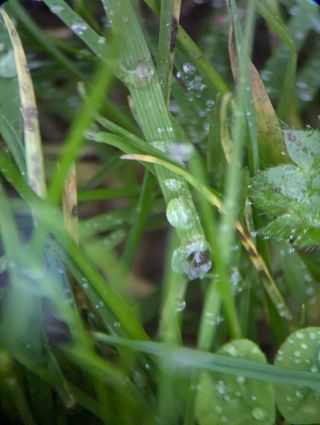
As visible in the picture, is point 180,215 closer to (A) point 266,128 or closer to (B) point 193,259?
(B) point 193,259

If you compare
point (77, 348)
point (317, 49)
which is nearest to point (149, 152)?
point (77, 348)

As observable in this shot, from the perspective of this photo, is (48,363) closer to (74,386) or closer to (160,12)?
(74,386)

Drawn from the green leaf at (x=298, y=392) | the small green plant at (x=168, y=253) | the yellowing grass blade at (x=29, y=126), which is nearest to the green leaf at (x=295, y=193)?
the small green plant at (x=168, y=253)

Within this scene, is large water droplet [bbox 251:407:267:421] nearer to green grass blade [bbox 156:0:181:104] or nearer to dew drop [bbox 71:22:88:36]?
green grass blade [bbox 156:0:181:104]

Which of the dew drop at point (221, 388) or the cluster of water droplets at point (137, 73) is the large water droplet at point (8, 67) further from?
the dew drop at point (221, 388)

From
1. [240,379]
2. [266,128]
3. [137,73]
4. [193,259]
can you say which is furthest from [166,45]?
[240,379]

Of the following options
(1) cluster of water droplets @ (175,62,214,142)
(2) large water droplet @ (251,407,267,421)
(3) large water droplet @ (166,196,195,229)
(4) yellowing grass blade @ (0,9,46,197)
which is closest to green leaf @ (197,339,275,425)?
(2) large water droplet @ (251,407,267,421)
